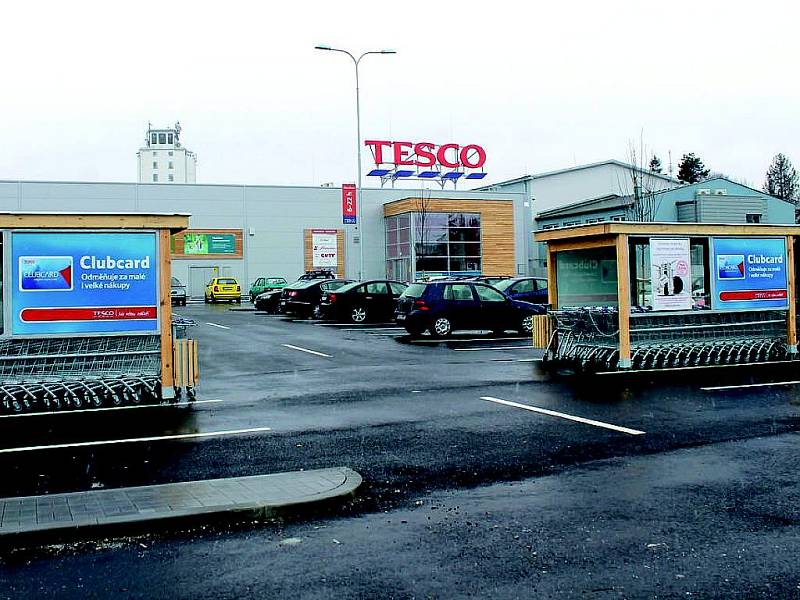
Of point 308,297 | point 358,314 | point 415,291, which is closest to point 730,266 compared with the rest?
point 415,291

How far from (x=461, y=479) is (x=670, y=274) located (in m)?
9.31

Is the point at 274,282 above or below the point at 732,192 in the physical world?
below

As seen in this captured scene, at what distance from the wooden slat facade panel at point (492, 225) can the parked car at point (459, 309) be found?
3023 centimetres

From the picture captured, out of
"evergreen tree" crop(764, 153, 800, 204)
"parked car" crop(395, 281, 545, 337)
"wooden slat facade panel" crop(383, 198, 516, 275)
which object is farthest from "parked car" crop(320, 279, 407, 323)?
"evergreen tree" crop(764, 153, 800, 204)

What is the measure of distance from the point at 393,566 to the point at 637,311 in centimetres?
1100

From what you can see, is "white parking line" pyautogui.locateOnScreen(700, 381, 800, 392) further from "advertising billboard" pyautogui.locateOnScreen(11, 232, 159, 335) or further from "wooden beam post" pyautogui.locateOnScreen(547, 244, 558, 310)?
"advertising billboard" pyautogui.locateOnScreen(11, 232, 159, 335)

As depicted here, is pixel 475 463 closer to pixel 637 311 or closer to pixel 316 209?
pixel 637 311

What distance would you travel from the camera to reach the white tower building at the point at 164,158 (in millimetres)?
137875

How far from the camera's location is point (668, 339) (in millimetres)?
15469

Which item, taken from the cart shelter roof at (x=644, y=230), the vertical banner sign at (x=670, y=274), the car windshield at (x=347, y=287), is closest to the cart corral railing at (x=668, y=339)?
the vertical banner sign at (x=670, y=274)

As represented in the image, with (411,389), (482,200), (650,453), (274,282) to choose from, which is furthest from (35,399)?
(482,200)

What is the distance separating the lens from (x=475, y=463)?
7.86 meters

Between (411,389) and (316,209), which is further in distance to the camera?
(316,209)

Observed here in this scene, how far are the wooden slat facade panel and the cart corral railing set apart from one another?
37506 mm
